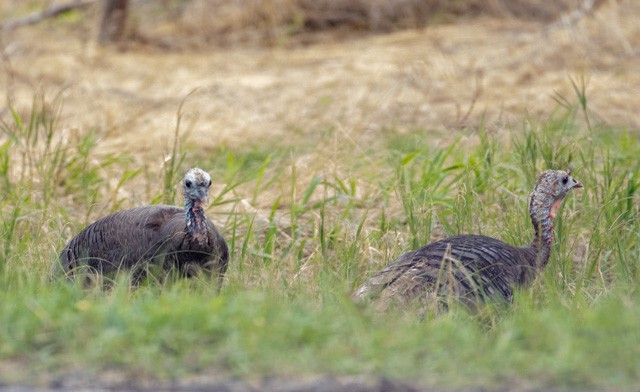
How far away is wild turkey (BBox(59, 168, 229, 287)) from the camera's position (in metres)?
5.59

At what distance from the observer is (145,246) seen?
566 cm

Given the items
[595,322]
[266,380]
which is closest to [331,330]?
[266,380]

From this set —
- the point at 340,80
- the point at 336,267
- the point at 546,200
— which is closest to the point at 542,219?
the point at 546,200

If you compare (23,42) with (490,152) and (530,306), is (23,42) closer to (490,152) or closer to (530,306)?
(490,152)

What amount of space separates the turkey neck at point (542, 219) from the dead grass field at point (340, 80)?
2.30m

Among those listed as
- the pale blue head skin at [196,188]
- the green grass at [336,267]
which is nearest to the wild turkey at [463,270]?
the green grass at [336,267]

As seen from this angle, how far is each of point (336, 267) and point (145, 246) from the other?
1.11 m

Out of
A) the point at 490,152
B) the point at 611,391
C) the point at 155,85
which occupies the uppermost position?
the point at 155,85

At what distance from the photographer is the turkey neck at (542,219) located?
5.87m

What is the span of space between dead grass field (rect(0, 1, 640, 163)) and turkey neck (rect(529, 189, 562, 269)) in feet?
7.55

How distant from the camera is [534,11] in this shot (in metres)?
12.6

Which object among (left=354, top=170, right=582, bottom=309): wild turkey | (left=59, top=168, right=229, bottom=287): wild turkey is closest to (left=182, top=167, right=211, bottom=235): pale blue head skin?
(left=59, top=168, right=229, bottom=287): wild turkey

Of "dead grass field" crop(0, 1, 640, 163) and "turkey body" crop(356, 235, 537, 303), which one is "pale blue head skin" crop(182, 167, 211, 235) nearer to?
"turkey body" crop(356, 235, 537, 303)

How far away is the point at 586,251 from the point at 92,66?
6347mm
